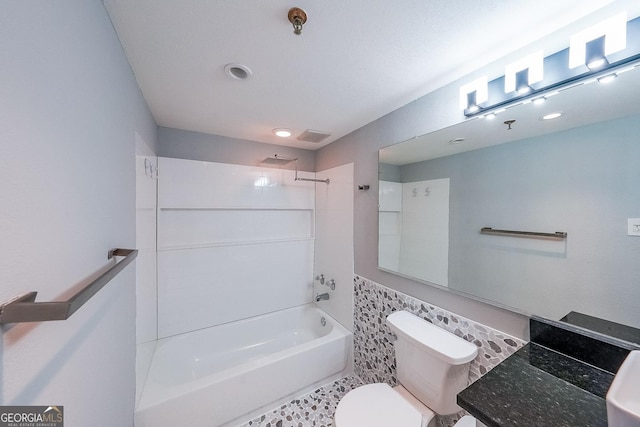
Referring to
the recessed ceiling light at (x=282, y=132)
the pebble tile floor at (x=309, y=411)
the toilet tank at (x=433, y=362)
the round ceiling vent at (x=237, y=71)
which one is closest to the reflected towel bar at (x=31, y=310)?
the round ceiling vent at (x=237, y=71)

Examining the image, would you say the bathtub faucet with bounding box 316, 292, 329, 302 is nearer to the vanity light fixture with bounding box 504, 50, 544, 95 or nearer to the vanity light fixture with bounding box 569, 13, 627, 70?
the vanity light fixture with bounding box 504, 50, 544, 95

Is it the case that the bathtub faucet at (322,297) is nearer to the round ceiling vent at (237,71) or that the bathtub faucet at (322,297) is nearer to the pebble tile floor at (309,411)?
the pebble tile floor at (309,411)

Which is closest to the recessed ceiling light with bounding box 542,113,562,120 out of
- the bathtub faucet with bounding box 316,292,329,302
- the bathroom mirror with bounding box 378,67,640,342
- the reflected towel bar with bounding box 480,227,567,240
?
the bathroom mirror with bounding box 378,67,640,342

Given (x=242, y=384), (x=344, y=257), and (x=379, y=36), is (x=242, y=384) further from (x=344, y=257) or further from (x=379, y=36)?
(x=379, y=36)

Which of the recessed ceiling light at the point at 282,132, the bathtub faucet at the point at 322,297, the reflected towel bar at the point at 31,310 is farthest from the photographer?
the bathtub faucet at the point at 322,297

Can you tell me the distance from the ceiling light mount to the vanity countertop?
1532mm

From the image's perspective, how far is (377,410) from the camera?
50.4 inches

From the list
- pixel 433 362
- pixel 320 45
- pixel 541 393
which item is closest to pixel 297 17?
pixel 320 45

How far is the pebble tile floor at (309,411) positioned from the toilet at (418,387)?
61 centimetres

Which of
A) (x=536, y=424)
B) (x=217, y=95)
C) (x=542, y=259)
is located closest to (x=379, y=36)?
(x=217, y=95)

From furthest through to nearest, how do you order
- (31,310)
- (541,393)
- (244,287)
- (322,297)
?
1. (322,297)
2. (244,287)
3. (541,393)
4. (31,310)

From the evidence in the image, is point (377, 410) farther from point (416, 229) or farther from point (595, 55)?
point (595, 55)

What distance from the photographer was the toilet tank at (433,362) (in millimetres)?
1190

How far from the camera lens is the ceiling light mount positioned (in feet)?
2.90
